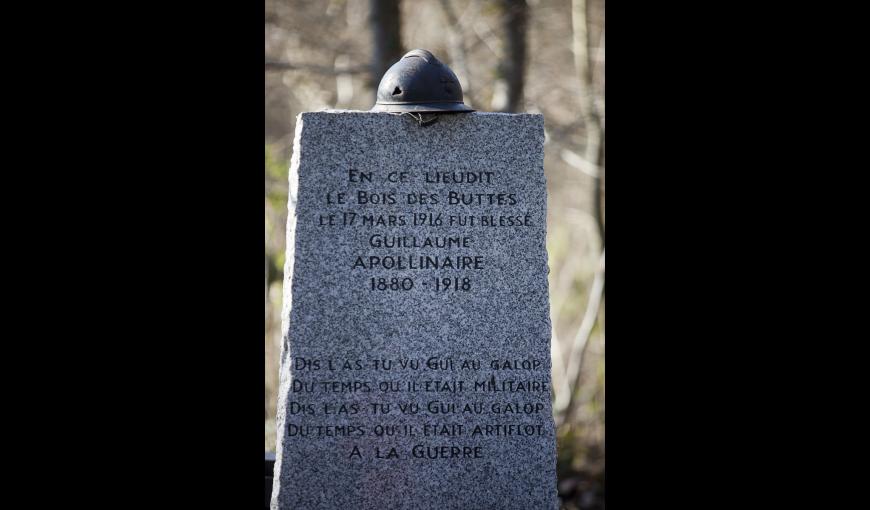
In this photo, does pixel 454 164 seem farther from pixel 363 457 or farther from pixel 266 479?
pixel 266 479

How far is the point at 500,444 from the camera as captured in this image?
12.0 ft

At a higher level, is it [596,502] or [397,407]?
[397,407]

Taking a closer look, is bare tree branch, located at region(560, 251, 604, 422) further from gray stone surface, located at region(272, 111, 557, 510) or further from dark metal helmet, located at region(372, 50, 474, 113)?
dark metal helmet, located at region(372, 50, 474, 113)

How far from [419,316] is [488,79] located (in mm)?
4828

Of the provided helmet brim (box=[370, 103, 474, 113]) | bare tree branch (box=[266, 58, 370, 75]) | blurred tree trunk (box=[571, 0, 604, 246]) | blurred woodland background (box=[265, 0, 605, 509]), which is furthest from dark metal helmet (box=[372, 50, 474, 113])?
blurred tree trunk (box=[571, 0, 604, 246])

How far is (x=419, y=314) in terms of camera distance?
3.64 metres

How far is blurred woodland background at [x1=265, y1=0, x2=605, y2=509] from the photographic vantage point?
7.29m

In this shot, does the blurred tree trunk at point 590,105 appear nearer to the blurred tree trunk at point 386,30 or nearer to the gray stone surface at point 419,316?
the blurred tree trunk at point 386,30

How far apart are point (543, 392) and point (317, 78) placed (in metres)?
5.42

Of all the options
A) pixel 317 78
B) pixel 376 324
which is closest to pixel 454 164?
pixel 376 324

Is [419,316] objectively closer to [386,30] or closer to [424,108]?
[424,108]

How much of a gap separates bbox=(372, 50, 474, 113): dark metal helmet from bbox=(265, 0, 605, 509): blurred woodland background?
11.3ft

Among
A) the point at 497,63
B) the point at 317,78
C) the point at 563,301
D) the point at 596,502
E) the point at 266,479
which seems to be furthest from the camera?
the point at 563,301

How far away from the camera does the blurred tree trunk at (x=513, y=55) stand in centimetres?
727
